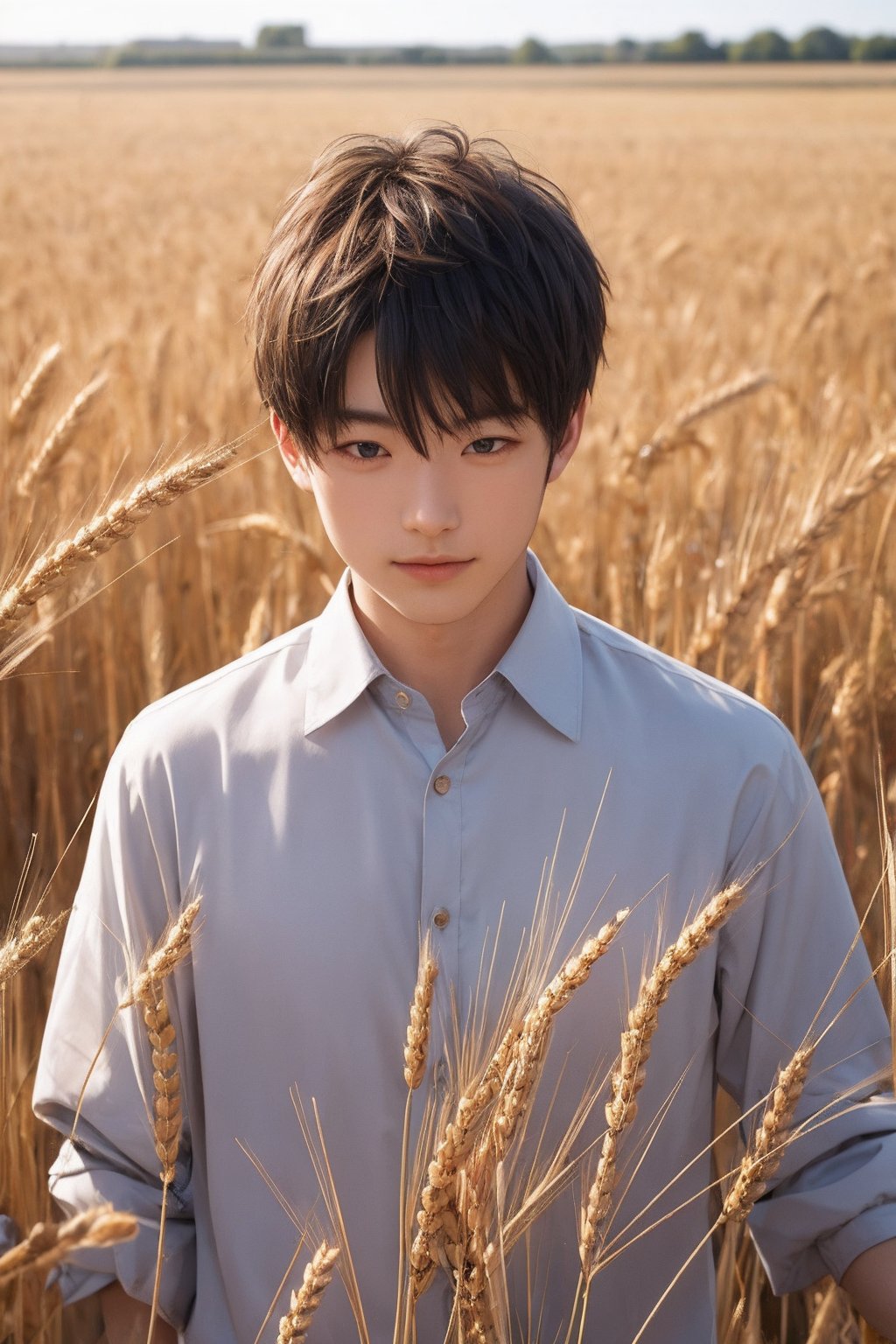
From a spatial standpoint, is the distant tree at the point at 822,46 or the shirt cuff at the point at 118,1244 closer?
the shirt cuff at the point at 118,1244

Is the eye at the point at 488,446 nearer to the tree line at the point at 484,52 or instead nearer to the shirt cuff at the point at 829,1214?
the shirt cuff at the point at 829,1214

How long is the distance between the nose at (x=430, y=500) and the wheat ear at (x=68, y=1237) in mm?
543

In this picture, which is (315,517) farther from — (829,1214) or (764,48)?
(764,48)

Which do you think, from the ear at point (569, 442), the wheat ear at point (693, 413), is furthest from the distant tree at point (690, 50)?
the ear at point (569, 442)

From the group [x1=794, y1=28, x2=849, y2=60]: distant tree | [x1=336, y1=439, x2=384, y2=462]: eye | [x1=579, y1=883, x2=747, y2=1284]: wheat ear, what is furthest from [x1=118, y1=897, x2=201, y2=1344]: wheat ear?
[x1=794, y1=28, x2=849, y2=60]: distant tree

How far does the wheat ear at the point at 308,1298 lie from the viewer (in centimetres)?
64

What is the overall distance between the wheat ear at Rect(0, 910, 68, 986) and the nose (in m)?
0.38

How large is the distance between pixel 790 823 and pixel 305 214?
667 mm

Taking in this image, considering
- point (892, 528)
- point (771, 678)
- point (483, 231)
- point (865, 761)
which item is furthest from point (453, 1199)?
point (892, 528)

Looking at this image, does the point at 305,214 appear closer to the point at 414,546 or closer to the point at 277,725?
the point at 414,546

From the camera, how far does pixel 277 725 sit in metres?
1.11

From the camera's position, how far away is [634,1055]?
0.71m

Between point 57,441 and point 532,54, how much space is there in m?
79.6

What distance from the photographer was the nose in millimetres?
945
